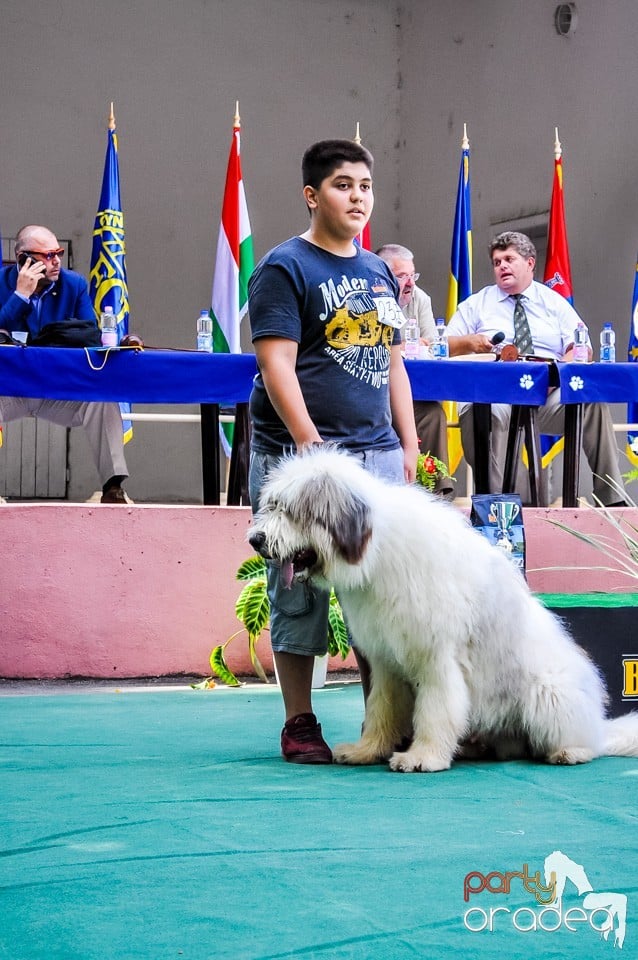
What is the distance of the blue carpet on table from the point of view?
191cm

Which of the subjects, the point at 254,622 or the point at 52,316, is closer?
the point at 254,622

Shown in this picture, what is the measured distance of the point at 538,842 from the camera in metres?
2.52

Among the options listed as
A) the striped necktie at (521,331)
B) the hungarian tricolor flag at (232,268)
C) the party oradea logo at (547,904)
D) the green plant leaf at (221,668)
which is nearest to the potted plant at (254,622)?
the green plant leaf at (221,668)

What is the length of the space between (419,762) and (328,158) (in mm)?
1694

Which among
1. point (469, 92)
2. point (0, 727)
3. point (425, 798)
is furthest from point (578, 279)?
point (425, 798)

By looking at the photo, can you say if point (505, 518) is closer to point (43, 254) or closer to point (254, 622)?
point (254, 622)

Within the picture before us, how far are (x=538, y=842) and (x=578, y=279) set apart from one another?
27.9 ft

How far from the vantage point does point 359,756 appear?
353cm

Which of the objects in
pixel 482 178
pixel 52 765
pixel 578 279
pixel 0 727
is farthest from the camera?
pixel 482 178

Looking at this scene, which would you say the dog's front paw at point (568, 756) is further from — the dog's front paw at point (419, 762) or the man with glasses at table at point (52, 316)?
the man with glasses at table at point (52, 316)

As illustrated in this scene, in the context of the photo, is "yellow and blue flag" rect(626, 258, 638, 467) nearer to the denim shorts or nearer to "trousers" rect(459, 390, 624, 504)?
"trousers" rect(459, 390, 624, 504)

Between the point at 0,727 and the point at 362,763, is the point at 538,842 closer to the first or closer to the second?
the point at 362,763

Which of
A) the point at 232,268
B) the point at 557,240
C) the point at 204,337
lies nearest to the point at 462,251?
the point at 557,240

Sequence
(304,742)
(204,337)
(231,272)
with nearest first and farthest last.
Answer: (304,742) < (204,337) < (231,272)
